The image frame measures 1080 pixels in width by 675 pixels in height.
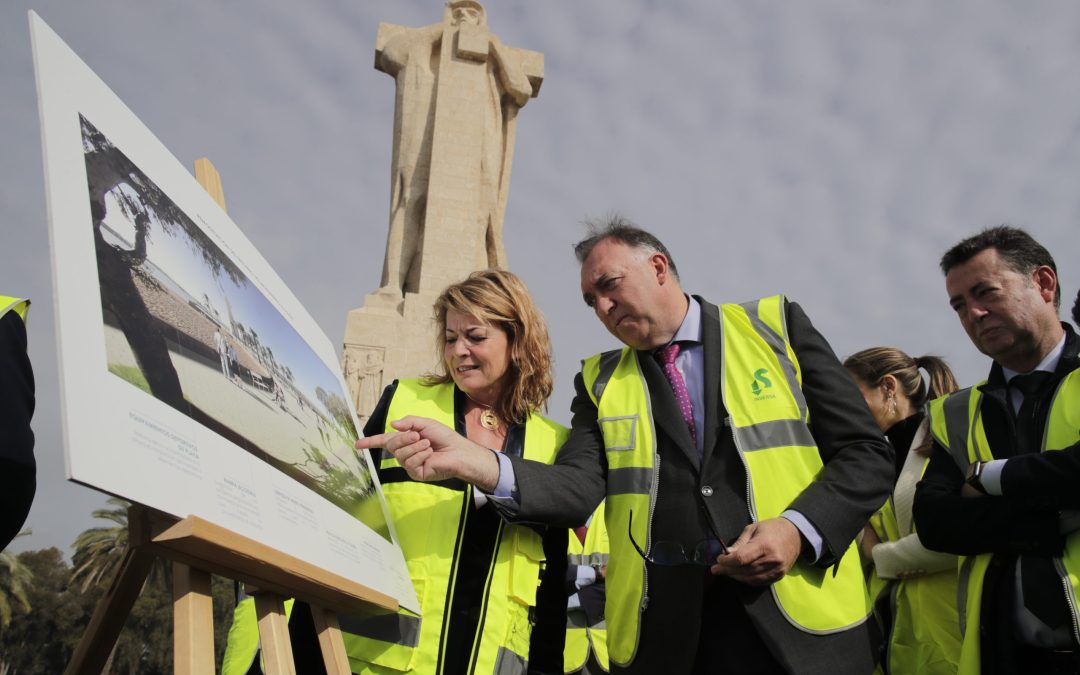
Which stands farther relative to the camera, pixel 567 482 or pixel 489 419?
pixel 489 419

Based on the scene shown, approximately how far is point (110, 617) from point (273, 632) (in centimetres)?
35

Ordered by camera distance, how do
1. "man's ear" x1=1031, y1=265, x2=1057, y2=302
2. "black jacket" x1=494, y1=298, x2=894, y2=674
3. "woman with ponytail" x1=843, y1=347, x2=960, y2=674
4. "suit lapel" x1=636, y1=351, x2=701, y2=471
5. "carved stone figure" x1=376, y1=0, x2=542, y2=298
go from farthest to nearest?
1. "carved stone figure" x1=376, y1=0, x2=542, y2=298
2. "woman with ponytail" x1=843, y1=347, x2=960, y2=674
3. "man's ear" x1=1031, y1=265, x2=1057, y2=302
4. "suit lapel" x1=636, y1=351, x2=701, y2=471
5. "black jacket" x1=494, y1=298, x2=894, y2=674

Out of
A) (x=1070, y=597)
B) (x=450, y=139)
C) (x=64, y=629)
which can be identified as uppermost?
(x=450, y=139)

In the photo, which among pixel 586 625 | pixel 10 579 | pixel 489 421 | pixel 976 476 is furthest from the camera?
pixel 10 579

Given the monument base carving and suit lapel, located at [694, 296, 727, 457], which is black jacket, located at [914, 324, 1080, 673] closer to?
suit lapel, located at [694, 296, 727, 457]

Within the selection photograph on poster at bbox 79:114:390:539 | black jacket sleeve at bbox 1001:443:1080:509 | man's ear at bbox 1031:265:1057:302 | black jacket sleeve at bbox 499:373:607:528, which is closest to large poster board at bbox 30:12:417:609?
photograph on poster at bbox 79:114:390:539

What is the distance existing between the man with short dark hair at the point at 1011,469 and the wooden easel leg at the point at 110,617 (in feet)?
7.04

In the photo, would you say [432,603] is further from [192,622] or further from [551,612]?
[192,622]

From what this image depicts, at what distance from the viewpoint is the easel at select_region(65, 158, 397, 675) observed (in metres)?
1.48

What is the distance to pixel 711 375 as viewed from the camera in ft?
8.07

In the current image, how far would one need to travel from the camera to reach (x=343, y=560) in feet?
6.26

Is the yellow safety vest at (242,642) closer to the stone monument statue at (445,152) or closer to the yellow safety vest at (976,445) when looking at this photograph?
the yellow safety vest at (976,445)

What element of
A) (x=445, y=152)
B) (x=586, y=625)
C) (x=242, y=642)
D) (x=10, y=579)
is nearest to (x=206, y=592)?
(x=242, y=642)

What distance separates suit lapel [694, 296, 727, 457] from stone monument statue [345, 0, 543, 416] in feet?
29.9
